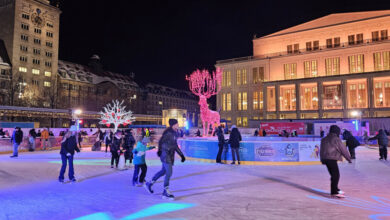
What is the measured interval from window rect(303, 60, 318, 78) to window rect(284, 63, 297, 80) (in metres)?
1.96

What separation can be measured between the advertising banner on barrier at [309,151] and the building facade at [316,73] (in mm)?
34346

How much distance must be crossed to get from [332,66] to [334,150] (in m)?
49.8

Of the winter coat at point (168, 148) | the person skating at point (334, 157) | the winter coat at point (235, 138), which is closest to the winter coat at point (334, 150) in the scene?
the person skating at point (334, 157)

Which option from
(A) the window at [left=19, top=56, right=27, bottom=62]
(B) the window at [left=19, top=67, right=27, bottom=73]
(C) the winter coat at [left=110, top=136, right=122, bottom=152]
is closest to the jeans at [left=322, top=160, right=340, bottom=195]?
(C) the winter coat at [left=110, top=136, right=122, bottom=152]

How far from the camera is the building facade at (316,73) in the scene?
46.7 m

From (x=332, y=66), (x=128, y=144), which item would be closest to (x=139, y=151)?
(x=128, y=144)

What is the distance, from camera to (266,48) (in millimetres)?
58562

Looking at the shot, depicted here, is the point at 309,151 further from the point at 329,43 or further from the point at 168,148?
the point at 329,43

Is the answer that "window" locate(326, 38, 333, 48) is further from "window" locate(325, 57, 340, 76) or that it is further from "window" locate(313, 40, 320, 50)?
"window" locate(325, 57, 340, 76)

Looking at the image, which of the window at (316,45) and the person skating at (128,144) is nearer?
the person skating at (128,144)

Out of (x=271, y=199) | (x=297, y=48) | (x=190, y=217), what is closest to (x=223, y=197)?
(x=271, y=199)

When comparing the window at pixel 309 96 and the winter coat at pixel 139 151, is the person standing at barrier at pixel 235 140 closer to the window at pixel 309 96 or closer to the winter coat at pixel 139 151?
the winter coat at pixel 139 151

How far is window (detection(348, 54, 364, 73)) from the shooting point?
48750mm

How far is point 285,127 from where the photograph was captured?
34062 mm
